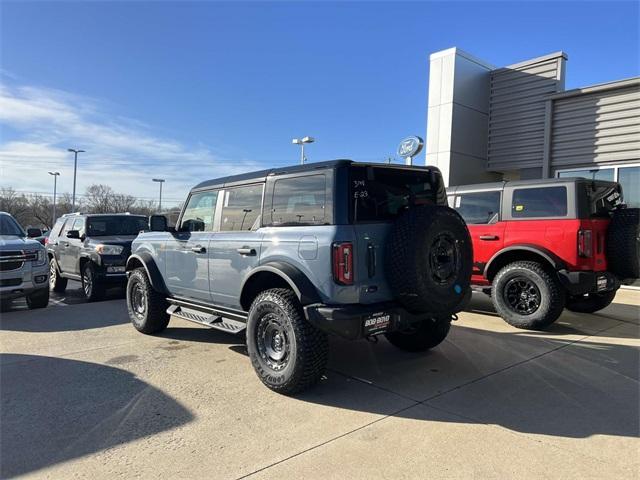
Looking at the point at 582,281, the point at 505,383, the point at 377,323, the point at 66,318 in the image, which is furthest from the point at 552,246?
the point at 66,318

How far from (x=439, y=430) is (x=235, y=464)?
151 cm

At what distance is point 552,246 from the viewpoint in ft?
20.8

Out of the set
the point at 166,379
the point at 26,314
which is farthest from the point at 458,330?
the point at 26,314

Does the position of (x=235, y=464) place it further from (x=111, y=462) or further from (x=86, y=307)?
(x=86, y=307)

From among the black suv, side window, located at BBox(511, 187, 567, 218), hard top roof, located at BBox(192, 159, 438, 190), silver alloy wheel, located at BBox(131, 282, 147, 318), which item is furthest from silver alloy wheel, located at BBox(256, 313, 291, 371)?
the black suv

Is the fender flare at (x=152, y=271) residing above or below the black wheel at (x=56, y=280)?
above

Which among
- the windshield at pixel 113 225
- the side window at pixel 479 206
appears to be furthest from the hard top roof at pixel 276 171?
the windshield at pixel 113 225

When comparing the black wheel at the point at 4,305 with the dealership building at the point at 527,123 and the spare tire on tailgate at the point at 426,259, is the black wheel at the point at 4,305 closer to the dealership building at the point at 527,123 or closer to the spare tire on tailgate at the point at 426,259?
the spare tire on tailgate at the point at 426,259

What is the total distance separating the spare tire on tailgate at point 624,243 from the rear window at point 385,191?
3.24 metres

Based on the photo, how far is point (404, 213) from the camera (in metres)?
4.13

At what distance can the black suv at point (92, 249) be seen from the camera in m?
8.98

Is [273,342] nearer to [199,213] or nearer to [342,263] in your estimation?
[342,263]

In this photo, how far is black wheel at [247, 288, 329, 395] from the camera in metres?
3.92

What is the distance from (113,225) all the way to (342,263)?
26.3ft
